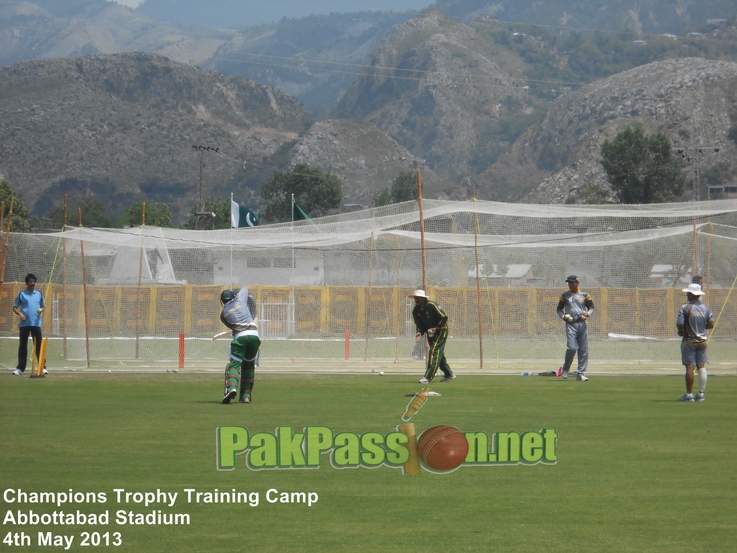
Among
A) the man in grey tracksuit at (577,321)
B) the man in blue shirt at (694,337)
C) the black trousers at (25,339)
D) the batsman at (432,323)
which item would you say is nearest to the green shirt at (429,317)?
the batsman at (432,323)

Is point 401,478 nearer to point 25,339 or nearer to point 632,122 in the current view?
point 25,339

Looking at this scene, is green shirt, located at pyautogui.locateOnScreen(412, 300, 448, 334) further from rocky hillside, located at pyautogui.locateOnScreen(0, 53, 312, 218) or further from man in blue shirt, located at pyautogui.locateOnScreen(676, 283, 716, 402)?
rocky hillside, located at pyautogui.locateOnScreen(0, 53, 312, 218)

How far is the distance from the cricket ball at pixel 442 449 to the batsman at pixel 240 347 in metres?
6.49

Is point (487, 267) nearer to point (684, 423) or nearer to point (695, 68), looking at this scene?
point (684, 423)

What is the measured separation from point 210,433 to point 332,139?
547ft

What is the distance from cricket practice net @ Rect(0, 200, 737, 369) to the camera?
79.1 feet

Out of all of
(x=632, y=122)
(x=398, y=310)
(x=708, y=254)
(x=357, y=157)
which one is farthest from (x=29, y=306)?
(x=357, y=157)

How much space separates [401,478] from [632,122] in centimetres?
15535

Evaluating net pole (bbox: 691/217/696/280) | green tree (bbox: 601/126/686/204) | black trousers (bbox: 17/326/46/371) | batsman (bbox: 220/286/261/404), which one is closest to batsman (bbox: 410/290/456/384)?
batsman (bbox: 220/286/261/404)

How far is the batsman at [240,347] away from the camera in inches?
595

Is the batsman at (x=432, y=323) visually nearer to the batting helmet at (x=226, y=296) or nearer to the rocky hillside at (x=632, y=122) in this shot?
the batting helmet at (x=226, y=296)

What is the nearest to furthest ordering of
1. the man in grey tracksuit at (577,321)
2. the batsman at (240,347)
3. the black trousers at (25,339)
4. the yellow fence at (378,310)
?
the batsman at (240,347) < the man in grey tracksuit at (577,321) < the black trousers at (25,339) < the yellow fence at (378,310)

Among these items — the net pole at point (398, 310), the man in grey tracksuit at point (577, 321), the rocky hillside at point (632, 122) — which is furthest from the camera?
the rocky hillside at point (632, 122)

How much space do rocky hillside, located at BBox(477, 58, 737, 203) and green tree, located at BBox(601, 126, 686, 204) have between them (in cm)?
2455
